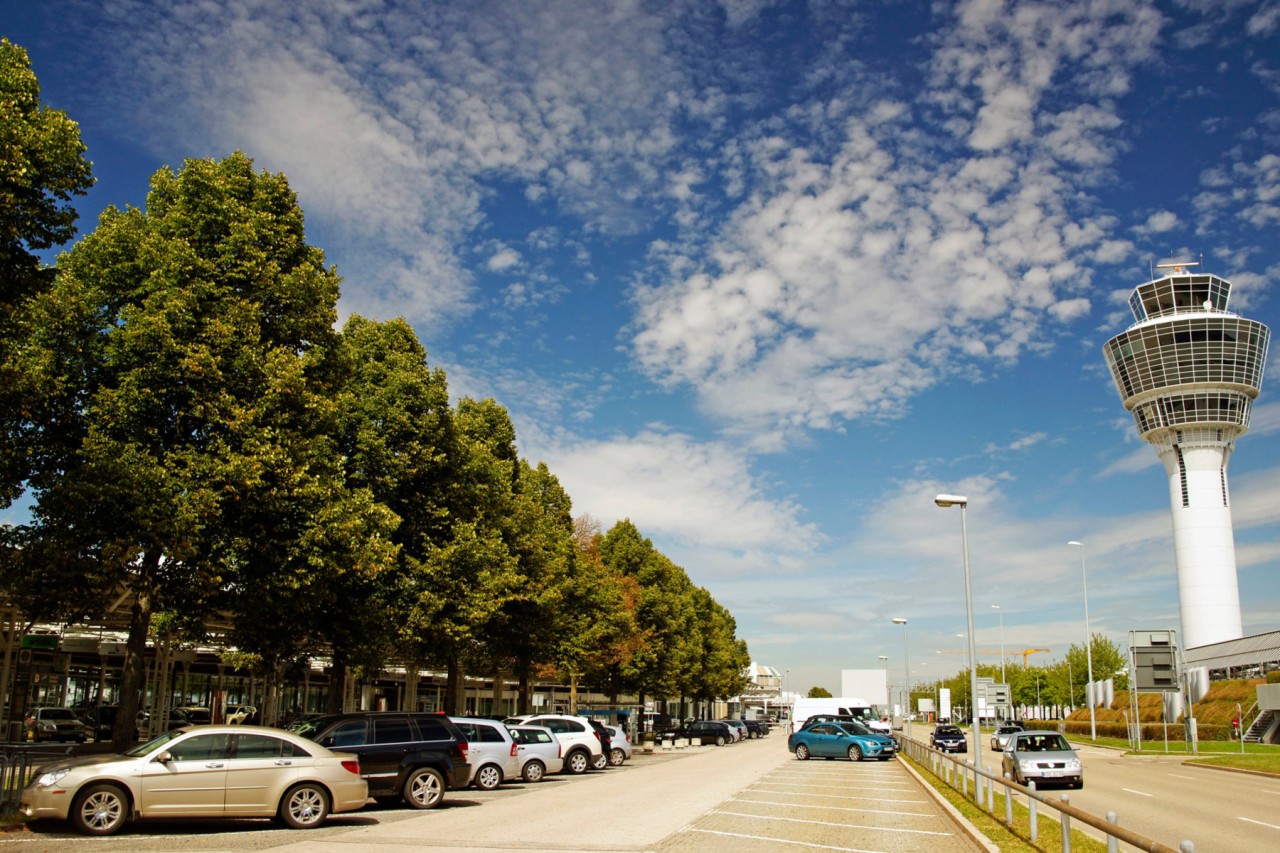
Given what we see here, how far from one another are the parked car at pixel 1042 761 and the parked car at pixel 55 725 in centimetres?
3231

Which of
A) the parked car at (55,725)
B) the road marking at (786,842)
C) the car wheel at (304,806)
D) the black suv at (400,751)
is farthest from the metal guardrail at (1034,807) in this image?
the parked car at (55,725)

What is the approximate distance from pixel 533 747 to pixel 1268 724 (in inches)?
2232

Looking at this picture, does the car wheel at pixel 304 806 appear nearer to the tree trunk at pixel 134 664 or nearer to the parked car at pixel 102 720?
the tree trunk at pixel 134 664

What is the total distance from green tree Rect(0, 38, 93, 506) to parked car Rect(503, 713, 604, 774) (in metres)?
20.7

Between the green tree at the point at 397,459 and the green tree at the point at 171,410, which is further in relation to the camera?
the green tree at the point at 397,459

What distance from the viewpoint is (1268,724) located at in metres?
62.9

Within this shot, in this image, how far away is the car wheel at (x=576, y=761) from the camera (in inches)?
1212

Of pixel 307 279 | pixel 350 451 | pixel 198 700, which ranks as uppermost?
pixel 307 279

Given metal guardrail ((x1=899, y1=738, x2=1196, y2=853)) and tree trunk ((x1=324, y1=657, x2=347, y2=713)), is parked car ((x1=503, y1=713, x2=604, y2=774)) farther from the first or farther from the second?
metal guardrail ((x1=899, y1=738, x2=1196, y2=853))

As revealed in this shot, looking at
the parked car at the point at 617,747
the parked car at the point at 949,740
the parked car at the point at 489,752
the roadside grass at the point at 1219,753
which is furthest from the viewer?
the parked car at the point at 949,740

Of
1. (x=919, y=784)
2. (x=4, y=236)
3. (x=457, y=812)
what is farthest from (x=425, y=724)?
(x=919, y=784)

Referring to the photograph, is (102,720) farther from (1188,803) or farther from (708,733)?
(1188,803)

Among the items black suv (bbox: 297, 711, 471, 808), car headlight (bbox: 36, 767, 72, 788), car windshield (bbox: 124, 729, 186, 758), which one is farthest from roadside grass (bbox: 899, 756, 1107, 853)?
car headlight (bbox: 36, 767, 72, 788)

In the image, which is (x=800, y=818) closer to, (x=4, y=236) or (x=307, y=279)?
(x=307, y=279)
